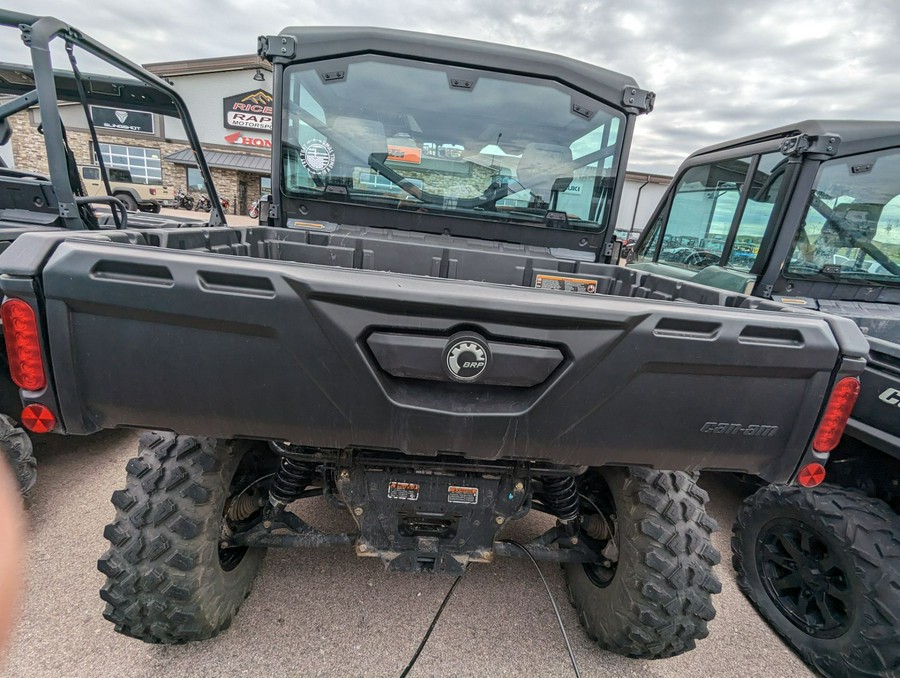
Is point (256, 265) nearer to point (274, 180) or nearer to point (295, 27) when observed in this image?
point (274, 180)

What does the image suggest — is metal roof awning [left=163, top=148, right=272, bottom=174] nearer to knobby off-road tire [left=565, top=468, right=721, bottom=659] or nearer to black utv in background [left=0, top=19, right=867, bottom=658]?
black utv in background [left=0, top=19, right=867, bottom=658]

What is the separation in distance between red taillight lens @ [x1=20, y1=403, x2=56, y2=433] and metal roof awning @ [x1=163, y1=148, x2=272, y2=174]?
2754 centimetres

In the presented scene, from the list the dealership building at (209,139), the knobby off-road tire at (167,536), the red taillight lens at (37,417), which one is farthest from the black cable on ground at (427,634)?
the dealership building at (209,139)

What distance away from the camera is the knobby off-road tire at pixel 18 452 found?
260 cm

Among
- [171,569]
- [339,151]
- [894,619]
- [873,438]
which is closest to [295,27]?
[339,151]

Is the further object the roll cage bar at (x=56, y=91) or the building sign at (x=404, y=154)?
the building sign at (x=404, y=154)

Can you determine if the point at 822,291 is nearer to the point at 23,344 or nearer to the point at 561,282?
the point at 561,282

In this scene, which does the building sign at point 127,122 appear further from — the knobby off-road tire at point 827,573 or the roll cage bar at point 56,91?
the knobby off-road tire at point 827,573

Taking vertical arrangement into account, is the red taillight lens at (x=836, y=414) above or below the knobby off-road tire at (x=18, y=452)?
above

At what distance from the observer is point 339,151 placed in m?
3.30

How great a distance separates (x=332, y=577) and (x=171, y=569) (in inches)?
37.7

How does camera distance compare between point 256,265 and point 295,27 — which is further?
point 295,27

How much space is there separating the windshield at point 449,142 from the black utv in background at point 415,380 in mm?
22

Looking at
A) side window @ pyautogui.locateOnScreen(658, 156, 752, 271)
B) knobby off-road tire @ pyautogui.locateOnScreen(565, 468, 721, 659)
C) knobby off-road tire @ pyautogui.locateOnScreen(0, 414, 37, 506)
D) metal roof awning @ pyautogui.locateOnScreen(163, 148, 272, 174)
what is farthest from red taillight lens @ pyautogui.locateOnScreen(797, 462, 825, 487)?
metal roof awning @ pyautogui.locateOnScreen(163, 148, 272, 174)
